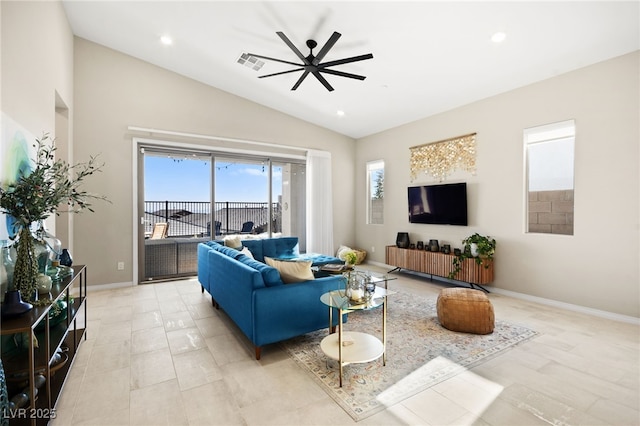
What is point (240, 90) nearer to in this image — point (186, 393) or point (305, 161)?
point (305, 161)

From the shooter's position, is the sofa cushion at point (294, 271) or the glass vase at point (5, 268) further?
the sofa cushion at point (294, 271)

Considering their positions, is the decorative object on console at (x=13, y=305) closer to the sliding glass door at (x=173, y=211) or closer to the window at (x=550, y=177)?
the sliding glass door at (x=173, y=211)

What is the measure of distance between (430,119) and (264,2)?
11.5ft

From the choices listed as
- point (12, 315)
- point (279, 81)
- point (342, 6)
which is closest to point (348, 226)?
point (279, 81)

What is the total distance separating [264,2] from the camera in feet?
10.8

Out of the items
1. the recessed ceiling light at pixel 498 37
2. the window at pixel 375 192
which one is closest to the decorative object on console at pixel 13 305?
the recessed ceiling light at pixel 498 37

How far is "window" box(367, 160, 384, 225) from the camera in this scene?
6754mm

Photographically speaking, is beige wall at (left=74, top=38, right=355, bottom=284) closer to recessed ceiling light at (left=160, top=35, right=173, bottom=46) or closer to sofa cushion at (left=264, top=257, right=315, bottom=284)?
recessed ceiling light at (left=160, top=35, right=173, bottom=46)

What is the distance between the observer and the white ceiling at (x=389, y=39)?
10.1ft

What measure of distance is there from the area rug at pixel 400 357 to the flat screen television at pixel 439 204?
1996 millimetres

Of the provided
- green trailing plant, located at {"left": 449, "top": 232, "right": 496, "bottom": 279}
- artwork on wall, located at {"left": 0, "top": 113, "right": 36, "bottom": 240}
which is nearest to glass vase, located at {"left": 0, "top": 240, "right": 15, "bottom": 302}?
artwork on wall, located at {"left": 0, "top": 113, "right": 36, "bottom": 240}

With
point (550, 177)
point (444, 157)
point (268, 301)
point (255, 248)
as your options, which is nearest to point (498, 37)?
point (550, 177)

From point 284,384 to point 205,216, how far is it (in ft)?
13.8

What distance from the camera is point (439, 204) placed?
526 centimetres
